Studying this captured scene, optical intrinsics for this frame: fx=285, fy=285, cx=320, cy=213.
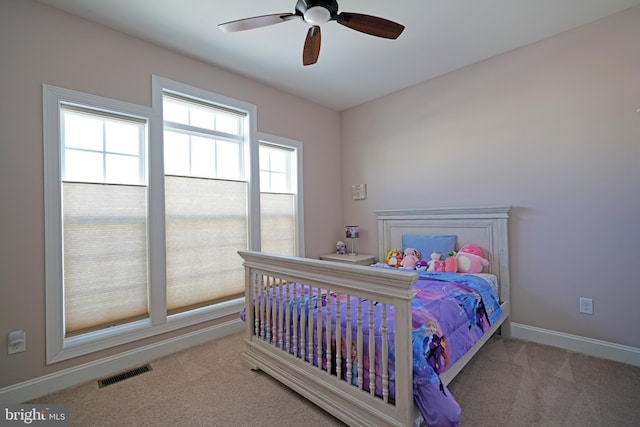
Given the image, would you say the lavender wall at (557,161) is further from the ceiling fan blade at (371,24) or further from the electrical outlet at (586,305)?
the ceiling fan blade at (371,24)

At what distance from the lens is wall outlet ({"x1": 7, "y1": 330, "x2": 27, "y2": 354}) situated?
6.28 feet

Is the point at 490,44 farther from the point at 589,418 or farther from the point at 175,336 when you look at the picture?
the point at 175,336

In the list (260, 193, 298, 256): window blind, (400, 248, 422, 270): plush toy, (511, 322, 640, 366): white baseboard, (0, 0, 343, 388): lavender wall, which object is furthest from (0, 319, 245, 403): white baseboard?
(511, 322, 640, 366): white baseboard

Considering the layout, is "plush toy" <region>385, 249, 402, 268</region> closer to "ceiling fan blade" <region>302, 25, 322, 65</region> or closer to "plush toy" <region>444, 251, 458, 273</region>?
"plush toy" <region>444, 251, 458, 273</region>

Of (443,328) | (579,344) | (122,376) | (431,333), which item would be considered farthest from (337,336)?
(579,344)

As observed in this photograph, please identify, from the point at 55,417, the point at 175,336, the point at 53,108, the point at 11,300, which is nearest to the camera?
the point at 55,417

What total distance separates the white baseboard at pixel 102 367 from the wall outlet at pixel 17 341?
0.23 meters

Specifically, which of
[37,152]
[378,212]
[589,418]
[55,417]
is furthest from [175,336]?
[589,418]

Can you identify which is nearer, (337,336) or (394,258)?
(337,336)

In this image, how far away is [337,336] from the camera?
5.31 feet

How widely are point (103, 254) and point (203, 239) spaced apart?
2.69 feet

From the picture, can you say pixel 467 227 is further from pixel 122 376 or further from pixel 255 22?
pixel 122 376

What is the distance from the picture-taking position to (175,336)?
8.68 feet

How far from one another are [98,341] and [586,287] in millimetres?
4018
